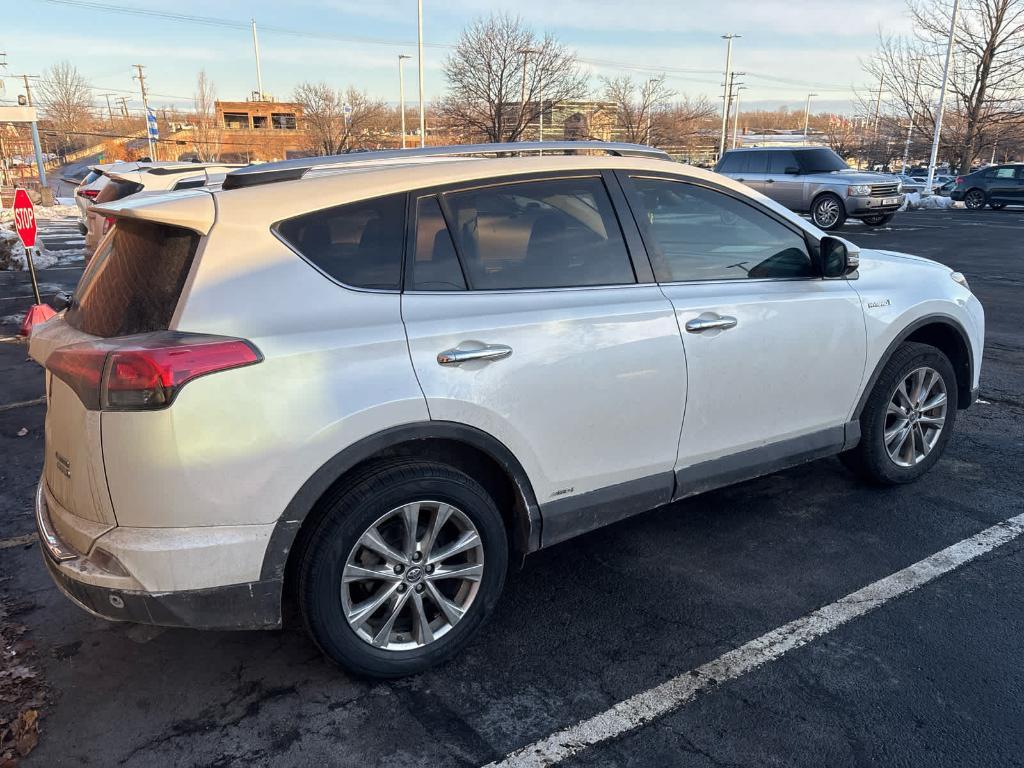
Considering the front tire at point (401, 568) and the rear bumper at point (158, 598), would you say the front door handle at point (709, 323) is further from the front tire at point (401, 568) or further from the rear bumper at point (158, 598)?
the rear bumper at point (158, 598)

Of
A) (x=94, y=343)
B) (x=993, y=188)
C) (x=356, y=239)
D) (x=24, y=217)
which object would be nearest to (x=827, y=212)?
(x=993, y=188)

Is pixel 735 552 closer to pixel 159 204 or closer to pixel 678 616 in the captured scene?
pixel 678 616

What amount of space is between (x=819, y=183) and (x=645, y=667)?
58.3 feet

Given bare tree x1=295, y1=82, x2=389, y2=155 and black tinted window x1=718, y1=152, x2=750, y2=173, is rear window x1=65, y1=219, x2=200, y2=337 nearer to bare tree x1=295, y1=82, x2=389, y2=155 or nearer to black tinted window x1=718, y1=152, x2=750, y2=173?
black tinted window x1=718, y1=152, x2=750, y2=173

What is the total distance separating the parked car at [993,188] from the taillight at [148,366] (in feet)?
101

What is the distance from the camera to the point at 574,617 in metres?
3.15

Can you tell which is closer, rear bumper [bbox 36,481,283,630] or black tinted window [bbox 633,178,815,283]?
rear bumper [bbox 36,481,283,630]

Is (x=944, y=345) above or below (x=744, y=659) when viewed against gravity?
above

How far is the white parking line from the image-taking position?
2.43m

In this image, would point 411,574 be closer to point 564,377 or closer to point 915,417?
point 564,377

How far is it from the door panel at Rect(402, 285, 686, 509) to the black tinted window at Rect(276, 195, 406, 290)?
0.15 metres

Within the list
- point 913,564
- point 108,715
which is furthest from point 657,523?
point 108,715

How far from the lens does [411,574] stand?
8.91 ft

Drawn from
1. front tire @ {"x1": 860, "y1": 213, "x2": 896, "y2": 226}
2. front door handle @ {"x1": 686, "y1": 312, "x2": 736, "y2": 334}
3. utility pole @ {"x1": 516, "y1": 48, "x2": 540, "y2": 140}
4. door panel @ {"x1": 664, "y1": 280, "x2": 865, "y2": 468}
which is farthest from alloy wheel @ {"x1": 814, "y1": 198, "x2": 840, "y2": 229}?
utility pole @ {"x1": 516, "y1": 48, "x2": 540, "y2": 140}
